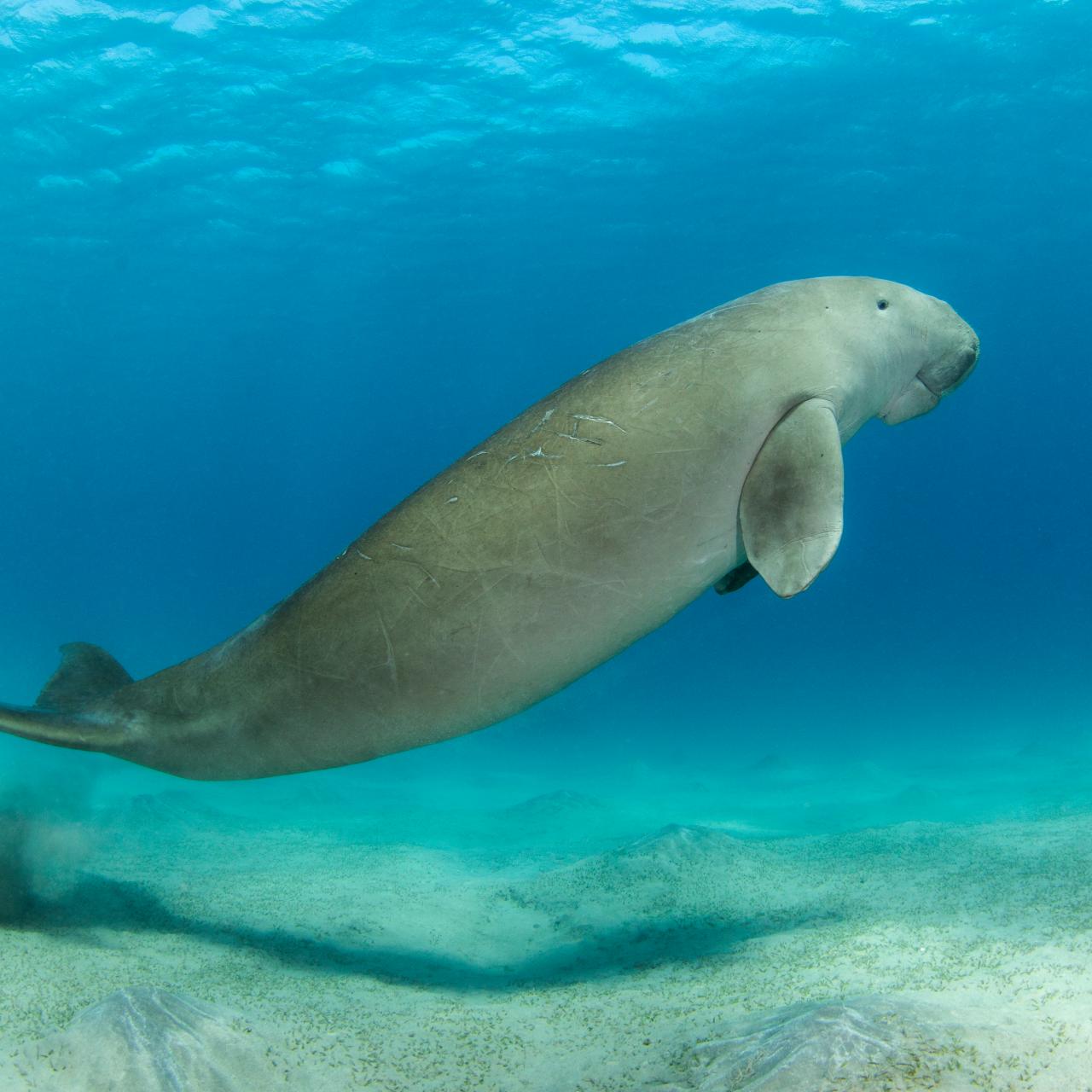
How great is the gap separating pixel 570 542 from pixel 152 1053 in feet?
7.98

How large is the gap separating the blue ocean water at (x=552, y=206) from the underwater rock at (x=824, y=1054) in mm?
7803

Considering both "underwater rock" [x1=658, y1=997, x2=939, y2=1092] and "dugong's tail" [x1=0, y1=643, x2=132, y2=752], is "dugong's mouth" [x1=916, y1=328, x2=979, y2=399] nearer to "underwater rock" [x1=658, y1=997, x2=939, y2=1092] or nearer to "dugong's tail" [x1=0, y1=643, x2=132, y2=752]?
"underwater rock" [x1=658, y1=997, x2=939, y2=1092]

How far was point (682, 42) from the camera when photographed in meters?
23.5

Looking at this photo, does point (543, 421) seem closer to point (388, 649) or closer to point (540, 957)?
point (388, 649)

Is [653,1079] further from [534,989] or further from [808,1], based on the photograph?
[808,1]

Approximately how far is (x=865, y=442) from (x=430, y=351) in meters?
33.3

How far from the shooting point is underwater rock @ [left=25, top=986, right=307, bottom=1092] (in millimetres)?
2725

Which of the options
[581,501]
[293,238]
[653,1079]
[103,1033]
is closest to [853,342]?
[581,501]

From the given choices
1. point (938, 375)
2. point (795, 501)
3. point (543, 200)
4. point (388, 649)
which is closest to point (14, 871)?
point (388, 649)

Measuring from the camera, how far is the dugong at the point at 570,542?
3443mm

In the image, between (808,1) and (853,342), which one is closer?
(853,342)

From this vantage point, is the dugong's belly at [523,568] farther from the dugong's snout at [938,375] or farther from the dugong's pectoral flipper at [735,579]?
the dugong's snout at [938,375]

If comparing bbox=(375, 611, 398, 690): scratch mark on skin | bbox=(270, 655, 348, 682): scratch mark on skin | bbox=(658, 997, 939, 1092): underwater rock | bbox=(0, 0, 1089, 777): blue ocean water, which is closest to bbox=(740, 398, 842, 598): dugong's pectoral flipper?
bbox=(658, 997, 939, 1092): underwater rock

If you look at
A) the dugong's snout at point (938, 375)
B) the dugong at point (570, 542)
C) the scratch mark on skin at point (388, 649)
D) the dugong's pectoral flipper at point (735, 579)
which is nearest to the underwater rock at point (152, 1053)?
the dugong at point (570, 542)
